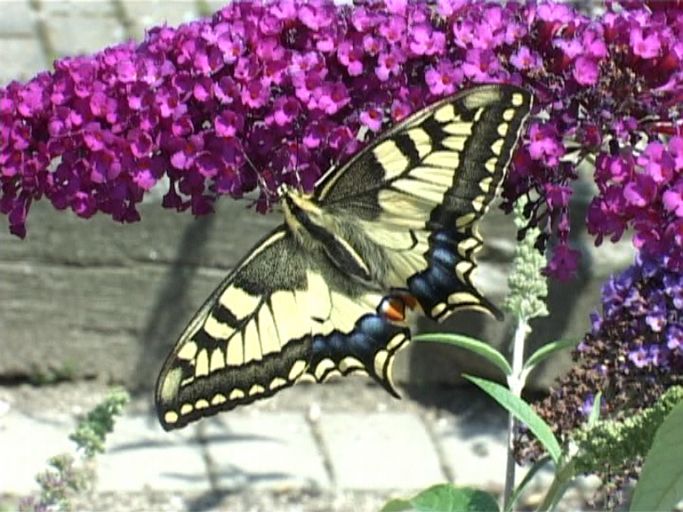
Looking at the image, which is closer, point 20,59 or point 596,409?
point 596,409

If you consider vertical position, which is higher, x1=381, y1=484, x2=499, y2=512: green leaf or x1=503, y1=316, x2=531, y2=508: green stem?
x1=503, y1=316, x2=531, y2=508: green stem

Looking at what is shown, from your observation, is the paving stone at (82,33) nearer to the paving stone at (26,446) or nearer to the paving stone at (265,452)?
the paving stone at (26,446)

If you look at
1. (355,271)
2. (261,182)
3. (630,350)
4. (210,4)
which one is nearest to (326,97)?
(261,182)

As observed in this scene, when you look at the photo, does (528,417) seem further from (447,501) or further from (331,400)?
(331,400)

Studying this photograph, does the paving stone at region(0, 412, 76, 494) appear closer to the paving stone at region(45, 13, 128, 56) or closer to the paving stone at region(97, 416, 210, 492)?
the paving stone at region(97, 416, 210, 492)

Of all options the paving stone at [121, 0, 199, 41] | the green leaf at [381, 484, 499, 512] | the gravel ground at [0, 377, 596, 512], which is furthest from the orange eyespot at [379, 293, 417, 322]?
the paving stone at [121, 0, 199, 41]

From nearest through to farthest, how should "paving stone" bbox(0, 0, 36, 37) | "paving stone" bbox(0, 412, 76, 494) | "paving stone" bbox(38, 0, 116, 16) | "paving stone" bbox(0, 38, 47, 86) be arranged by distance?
"paving stone" bbox(0, 412, 76, 494), "paving stone" bbox(0, 38, 47, 86), "paving stone" bbox(0, 0, 36, 37), "paving stone" bbox(38, 0, 116, 16)
